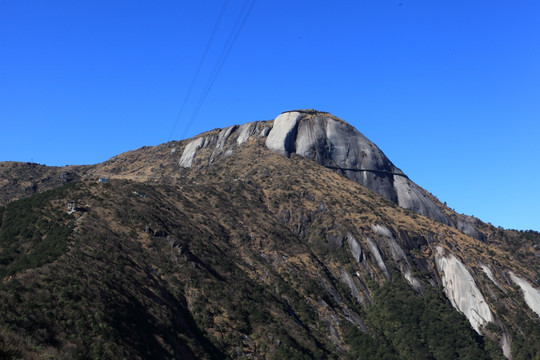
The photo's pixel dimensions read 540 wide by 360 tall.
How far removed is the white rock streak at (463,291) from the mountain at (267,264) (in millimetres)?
268

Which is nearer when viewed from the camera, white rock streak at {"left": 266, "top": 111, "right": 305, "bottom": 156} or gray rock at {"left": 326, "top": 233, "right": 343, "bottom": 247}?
gray rock at {"left": 326, "top": 233, "right": 343, "bottom": 247}

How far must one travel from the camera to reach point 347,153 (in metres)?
138

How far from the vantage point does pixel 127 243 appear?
241 ft

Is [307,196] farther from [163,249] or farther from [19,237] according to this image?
[19,237]

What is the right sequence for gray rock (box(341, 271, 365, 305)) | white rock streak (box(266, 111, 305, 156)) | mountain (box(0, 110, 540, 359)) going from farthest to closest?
white rock streak (box(266, 111, 305, 156)) → gray rock (box(341, 271, 365, 305)) → mountain (box(0, 110, 540, 359))

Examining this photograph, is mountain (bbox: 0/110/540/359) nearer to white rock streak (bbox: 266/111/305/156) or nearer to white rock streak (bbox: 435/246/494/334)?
white rock streak (bbox: 435/246/494/334)

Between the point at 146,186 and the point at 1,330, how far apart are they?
6313 cm

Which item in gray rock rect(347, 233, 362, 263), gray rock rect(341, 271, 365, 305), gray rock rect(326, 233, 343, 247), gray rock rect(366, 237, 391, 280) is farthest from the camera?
gray rock rect(326, 233, 343, 247)

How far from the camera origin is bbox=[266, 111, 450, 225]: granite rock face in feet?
442

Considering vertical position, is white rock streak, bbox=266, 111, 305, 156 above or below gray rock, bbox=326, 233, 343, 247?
above

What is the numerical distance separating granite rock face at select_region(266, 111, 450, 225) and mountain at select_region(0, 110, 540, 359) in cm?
48

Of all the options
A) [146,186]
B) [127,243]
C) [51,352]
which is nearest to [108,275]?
[127,243]

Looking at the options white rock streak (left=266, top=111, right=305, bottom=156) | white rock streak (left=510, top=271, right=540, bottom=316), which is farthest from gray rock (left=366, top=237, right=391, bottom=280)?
white rock streak (left=266, top=111, right=305, bottom=156)

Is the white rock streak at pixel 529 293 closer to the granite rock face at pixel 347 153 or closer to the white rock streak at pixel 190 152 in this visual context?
the granite rock face at pixel 347 153
